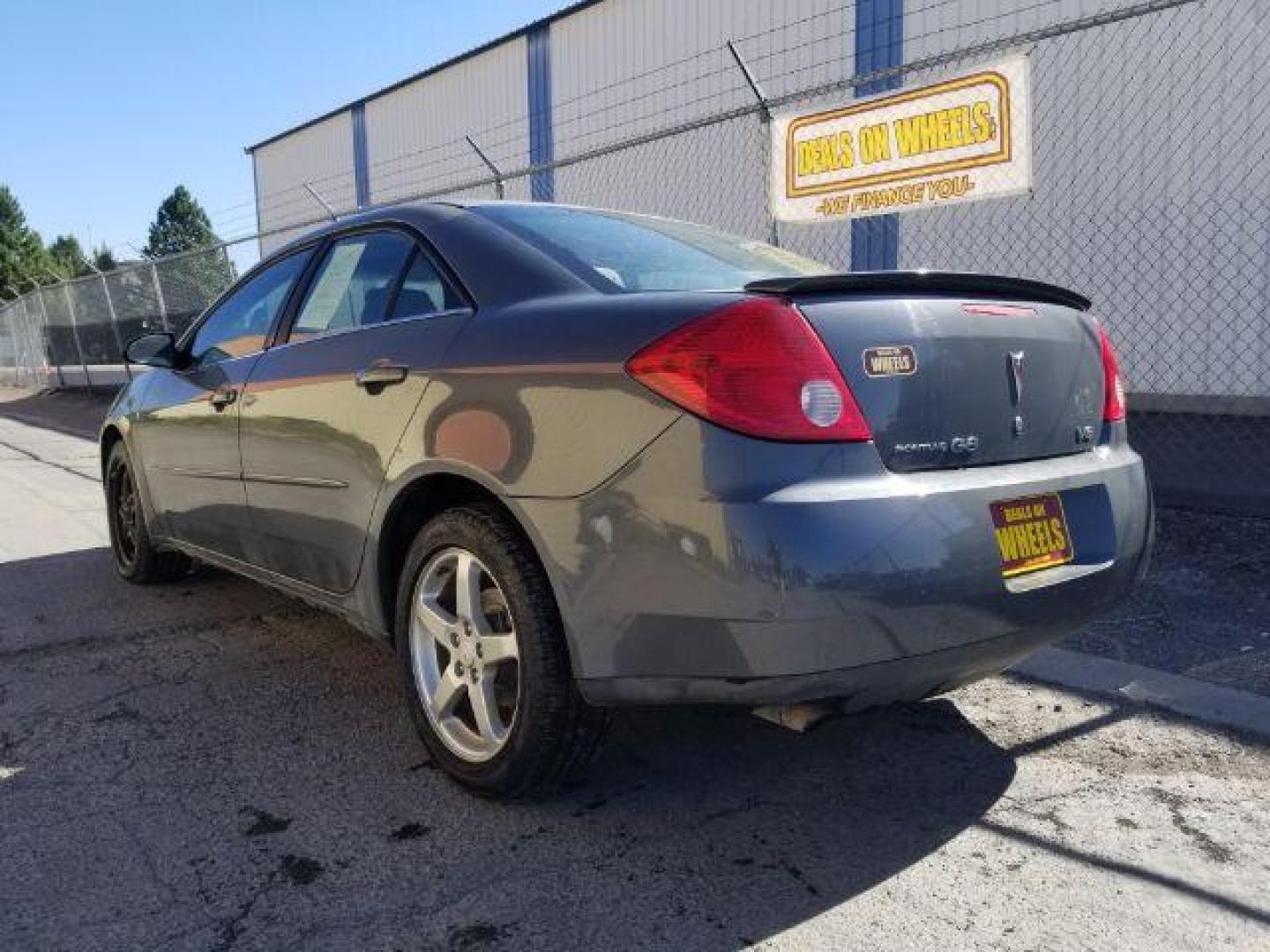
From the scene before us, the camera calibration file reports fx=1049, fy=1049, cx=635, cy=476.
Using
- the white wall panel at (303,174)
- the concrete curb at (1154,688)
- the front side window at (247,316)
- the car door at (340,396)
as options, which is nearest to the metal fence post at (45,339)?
the white wall panel at (303,174)

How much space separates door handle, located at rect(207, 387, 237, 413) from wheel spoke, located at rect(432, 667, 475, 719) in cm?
157

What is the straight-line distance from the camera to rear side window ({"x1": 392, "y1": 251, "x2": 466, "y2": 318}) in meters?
2.97

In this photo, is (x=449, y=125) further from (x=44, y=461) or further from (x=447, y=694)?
(x=447, y=694)

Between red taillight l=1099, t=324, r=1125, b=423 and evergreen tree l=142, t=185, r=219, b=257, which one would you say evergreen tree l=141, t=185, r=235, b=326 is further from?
evergreen tree l=142, t=185, r=219, b=257

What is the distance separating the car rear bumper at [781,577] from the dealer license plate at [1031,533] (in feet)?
0.10

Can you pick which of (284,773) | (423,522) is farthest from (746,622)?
(284,773)

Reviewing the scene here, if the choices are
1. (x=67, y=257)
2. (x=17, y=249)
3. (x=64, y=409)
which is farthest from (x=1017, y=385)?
(x=67, y=257)

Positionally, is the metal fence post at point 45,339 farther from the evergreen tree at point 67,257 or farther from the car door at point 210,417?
the evergreen tree at point 67,257

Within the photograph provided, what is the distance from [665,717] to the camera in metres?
3.30


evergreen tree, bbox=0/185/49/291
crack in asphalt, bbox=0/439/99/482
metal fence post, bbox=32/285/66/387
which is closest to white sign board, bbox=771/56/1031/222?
crack in asphalt, bbox=0/439/99/482

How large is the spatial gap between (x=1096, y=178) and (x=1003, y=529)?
323 inches

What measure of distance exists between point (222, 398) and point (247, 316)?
0.38m

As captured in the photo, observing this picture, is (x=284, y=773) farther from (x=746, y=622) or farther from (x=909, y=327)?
(x=909, y=327)

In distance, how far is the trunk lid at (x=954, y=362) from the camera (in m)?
2.30
